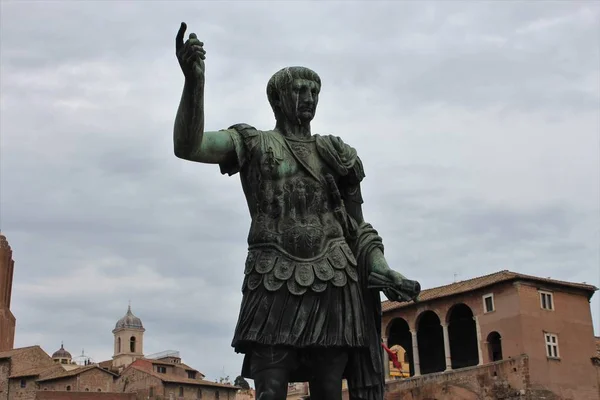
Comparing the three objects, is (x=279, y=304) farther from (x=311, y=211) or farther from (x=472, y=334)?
(x=472, y=334)

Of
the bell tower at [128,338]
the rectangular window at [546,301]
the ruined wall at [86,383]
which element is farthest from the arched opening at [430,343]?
the bell tower at [128,338]

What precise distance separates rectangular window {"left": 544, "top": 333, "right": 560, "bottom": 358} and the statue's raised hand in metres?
44.7

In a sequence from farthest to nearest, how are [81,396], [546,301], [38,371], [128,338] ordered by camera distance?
1. [128,338]
2. [38,371]
3. [81,396]
4. [546,301]

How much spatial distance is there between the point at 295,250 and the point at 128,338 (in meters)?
117

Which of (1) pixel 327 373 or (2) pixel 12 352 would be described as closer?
→ (1) pixel 327 373

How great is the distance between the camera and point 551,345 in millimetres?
46719

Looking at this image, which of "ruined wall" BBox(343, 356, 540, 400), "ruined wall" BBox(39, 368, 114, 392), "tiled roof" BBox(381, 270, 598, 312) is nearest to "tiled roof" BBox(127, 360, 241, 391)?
"ruined wall" BBox(39, 368, 114, 392)

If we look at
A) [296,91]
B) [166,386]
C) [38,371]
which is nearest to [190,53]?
[296,91]

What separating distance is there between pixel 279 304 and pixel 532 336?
43.5 m

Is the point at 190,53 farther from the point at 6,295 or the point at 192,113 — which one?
the point at 6,295

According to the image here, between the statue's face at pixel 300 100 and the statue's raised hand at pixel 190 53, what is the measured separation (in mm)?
716

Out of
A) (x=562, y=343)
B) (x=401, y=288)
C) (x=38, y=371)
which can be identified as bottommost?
(x=401, y=288)

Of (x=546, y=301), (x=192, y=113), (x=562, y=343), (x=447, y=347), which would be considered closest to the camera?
(x=192, y=113)

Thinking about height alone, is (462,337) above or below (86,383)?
below
